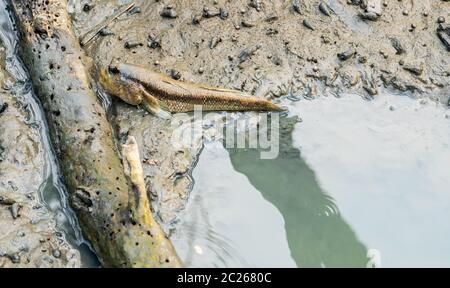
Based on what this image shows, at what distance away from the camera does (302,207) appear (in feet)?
13.9

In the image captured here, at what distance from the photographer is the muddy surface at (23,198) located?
3.87 metres

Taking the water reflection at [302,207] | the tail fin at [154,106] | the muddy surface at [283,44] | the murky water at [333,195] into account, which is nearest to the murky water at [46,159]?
the muddy surface at [283,44]

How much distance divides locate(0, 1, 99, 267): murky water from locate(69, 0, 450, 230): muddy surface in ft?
1.87

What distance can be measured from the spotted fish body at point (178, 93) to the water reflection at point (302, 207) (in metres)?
0.39

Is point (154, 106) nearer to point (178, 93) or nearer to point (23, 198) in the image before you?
point (178, 93)

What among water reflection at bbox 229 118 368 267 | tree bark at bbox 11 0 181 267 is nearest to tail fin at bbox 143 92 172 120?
Result: tree bark at bbox 11 0 181 267

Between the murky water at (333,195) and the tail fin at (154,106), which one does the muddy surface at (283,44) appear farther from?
the murky water at (333,195)

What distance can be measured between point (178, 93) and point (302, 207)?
4.50 feet

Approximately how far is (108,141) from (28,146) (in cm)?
65

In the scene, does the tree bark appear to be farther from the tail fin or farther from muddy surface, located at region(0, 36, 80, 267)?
the tail fin

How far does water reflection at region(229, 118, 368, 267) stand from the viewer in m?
3.95
